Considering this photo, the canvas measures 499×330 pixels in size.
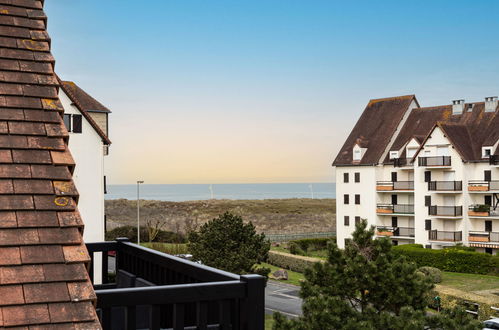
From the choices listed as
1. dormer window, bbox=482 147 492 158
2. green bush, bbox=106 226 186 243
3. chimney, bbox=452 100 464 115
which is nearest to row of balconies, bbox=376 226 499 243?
dormer window, bbox=482 147 492 158

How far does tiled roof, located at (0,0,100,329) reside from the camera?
3.55m

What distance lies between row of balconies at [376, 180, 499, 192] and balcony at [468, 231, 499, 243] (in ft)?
12.2

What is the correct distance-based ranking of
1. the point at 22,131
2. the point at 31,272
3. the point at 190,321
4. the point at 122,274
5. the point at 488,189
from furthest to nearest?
the point at 488,189 → the point at 122,274 → the point at 190,321 → the point at 22,131 → the point at 31,272

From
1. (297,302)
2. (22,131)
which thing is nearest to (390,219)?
(297,302)

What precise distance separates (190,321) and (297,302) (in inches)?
1125

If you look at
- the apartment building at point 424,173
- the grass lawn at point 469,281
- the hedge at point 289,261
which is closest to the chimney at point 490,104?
the apartment building at point 424,173

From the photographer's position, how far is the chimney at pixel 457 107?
55.3 meters

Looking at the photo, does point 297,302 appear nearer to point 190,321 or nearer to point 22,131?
point 190,321

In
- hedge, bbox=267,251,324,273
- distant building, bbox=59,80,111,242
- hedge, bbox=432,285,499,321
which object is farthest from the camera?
hedge, bbox=267,251,324,273

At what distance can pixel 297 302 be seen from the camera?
111ft

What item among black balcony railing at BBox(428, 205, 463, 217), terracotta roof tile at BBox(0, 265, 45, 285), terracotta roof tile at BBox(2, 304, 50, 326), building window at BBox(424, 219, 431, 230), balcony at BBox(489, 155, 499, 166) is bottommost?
building window at BBox(424, 219, 431, 230)

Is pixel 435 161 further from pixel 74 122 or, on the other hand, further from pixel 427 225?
pixel 74 122

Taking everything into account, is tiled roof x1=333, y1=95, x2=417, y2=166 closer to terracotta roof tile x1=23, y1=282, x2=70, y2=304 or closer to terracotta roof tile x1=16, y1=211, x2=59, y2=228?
terracotta roof tile x1=16, y1=211, x2=59, y2=228

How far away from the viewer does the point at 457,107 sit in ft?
182
